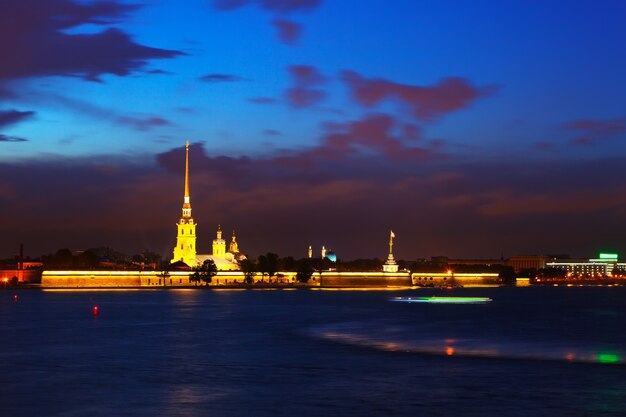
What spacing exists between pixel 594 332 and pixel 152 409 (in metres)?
40.6

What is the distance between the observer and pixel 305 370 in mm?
38750

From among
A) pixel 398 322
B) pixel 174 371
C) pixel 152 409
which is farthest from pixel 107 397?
pixel 398 322

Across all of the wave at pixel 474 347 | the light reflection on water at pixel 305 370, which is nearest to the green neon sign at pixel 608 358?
the wave at pixel 474 347

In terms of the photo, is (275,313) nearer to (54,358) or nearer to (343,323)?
(343,323)

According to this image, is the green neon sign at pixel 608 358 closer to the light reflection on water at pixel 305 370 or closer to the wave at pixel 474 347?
the wave at pixel 474 347

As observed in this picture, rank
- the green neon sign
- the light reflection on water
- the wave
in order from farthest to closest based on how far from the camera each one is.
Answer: the wave → the green neon sign → the light reflection on water

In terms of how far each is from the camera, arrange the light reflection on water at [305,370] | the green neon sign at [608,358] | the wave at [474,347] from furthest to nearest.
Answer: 1. the wave at [474,347]
2. the green neon sign at [608,358]
3. the light reflection on water at [305,370]

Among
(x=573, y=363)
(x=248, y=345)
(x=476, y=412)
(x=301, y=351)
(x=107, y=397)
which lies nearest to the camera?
(x=476, y=412)

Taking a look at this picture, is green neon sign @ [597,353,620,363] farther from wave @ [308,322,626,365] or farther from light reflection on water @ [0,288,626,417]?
light reflection on water @ [0,288,626,417]

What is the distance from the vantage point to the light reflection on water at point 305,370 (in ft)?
97.6

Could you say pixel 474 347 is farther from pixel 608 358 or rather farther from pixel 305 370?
pixel 305 370

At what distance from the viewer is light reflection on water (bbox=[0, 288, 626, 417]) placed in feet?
97.6

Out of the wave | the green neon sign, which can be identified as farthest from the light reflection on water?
the green neon sign

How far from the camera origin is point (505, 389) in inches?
1292
